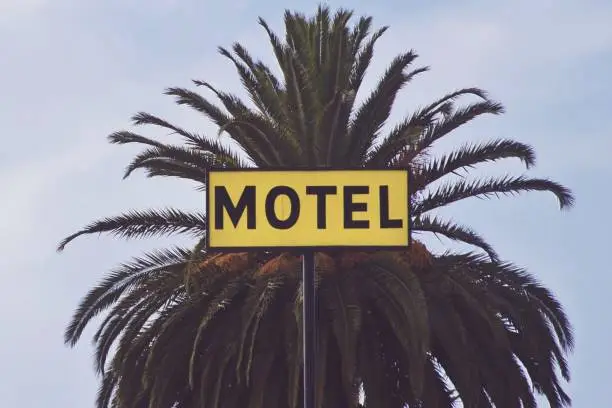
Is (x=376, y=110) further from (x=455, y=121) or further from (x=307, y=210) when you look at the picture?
(x=307, y=210)

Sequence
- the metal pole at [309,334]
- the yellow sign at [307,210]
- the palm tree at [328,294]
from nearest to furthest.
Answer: the yellow sign at [307,210] < the metal pole at [309,334] < the palm tree at [328,294]

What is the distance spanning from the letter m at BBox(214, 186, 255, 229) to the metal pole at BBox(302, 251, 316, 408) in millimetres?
615

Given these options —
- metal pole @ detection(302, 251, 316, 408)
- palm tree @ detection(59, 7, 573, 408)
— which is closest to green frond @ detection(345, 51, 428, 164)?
palm tree @ detection(59, 7, 573, 408)

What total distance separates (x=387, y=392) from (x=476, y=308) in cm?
254

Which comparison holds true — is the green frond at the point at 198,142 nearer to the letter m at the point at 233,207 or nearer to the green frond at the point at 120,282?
the green frond at the point at 120,282

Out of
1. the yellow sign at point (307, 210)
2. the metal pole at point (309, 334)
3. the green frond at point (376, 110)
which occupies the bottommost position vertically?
the metal pole at point (309, 334)

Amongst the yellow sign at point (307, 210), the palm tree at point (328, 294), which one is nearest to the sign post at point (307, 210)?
the yellow sign at point (307, 210)

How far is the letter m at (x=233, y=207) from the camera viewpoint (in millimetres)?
12062

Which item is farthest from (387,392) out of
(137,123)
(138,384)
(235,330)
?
(137,123)

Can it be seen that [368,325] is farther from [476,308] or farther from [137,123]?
[137,123]

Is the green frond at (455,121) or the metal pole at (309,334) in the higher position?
the green frond at (455,121)

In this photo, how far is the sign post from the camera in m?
12.1

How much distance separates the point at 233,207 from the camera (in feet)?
39.6

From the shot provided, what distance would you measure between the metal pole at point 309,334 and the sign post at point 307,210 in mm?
19
